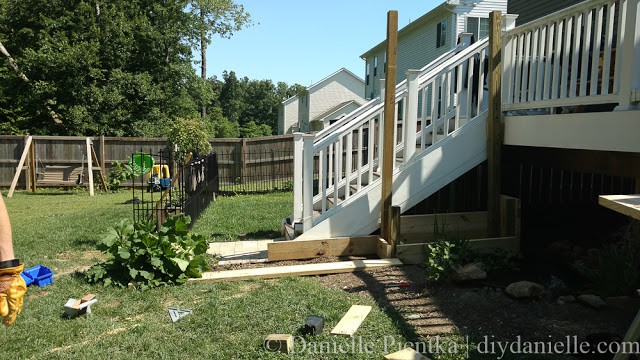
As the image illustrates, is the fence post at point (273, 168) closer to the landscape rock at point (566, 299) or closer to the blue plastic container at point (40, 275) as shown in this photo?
the blue plastic container at point (40, 275)

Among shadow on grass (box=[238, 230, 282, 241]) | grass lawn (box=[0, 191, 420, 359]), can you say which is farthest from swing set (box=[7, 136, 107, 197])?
grass lawn (box=[0, 191, 420, 359])

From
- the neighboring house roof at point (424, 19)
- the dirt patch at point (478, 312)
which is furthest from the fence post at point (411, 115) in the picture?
Answer: the neighboring house roof at point (424, 19)

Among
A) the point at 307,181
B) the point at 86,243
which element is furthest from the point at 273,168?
the point at 307,181

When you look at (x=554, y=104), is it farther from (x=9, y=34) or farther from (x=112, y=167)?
(x=9, y=34)

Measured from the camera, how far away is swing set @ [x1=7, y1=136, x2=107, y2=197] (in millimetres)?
13570

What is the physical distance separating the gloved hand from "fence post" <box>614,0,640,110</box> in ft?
12.8

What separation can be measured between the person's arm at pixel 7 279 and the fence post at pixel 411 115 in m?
3.77

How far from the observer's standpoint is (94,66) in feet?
61.3

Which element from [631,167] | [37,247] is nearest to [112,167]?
[37,247]

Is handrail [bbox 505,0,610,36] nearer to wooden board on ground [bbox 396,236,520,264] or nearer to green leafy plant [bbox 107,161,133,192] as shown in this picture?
Result: wooden board on ground [bbox 396,236,520,264]

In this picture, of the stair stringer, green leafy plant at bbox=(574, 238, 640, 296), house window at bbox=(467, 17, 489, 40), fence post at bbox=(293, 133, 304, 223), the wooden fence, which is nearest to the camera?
green leafy plant at bbox=(574, 238, 640, 296)

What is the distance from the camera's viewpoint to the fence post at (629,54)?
3.38m

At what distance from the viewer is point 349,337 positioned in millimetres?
2988

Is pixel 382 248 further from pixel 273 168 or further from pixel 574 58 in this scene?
pixel 273 168
